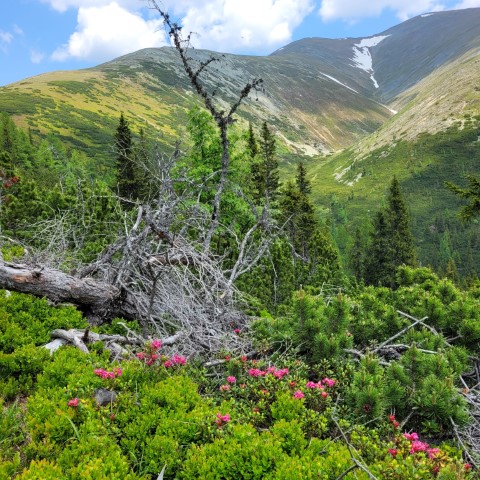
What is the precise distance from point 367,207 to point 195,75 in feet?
404

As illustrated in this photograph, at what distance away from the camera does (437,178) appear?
12594 centimetres

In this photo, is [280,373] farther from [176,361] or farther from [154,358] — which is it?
[154,358]

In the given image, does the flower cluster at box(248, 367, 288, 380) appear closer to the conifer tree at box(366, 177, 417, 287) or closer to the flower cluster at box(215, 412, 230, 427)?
the flower cluster at box(215, 412, 230, 427)

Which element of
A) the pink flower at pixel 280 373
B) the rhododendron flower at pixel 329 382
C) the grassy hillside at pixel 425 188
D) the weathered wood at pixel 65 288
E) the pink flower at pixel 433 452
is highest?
the weathered wood at pixel 65 288

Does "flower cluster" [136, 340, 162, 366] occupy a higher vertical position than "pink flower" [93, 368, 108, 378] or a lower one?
lower

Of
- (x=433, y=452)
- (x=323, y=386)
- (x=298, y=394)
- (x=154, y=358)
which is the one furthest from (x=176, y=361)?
(x=433, y=452)

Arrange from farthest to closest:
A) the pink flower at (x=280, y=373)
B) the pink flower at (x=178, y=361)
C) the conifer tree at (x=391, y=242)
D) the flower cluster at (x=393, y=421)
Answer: the conifer tree at (x=391, y=242)
the pink flower at (x=178, y=361)
the pink flower at (x=280, y=373)
the flower cluster at (x=393, y=421)

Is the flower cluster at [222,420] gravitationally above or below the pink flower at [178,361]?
below

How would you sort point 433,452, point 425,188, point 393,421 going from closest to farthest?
point 433,452, point 393,421, point 425,188

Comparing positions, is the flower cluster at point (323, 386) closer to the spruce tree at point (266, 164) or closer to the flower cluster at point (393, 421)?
the flower cluster at point (393, 421)

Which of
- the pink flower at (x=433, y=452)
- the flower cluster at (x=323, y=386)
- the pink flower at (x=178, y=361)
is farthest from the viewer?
the pink flower at (x=178, y=361)

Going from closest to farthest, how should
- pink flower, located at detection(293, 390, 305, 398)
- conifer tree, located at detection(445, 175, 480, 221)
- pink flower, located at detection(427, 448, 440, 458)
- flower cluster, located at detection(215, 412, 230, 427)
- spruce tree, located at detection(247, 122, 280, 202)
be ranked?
pink flower, located at detection(427, 448, 440, 458)
flower cluster, located at detection(215, 412, 230, 427)
pink flower, located at detection(293, 390, 305, 398)
conifer tree, located at detection(445, 175, 480, 221)
spruce tree, located at detection(247, 122, 280, 202)

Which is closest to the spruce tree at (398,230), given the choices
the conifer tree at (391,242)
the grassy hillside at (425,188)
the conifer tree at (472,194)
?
the conifer tree at (391,242)

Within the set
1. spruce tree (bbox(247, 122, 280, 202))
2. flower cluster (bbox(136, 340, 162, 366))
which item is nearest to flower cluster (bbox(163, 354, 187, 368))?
flower cluster (bbox(136, 340, 162, 366))
